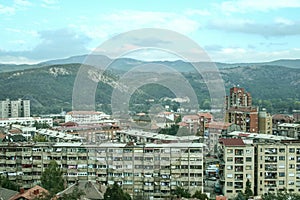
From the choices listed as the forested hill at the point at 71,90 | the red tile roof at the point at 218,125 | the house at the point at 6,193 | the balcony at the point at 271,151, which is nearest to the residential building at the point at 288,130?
the red tile roof at the point at 218,125

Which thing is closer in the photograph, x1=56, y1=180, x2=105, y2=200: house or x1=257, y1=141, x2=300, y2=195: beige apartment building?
x1=56, y1=180, x2=105, y2=200: house

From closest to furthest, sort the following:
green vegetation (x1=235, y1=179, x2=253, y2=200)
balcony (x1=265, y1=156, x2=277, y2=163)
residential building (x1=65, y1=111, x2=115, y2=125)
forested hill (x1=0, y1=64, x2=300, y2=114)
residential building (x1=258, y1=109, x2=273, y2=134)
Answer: green vegetation (x1=235, y1=179, x2=253, y2=200) → balcony (x1=265, y1=156, x2=277, y2=163) → residential building (x1=258, y1=109, x2=273, y2=134) → residential building (x1=65, y1=111, x2=115, y2=125) → forested hill (x1=0, y1=64, x2=300, y2=114)

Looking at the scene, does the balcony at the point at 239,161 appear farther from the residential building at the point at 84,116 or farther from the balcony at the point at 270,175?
the residential building at the point at 84,116

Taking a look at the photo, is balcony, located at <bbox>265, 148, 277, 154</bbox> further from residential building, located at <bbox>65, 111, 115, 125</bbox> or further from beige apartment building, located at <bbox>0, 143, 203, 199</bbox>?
residential building, located at <bbox>65, 111, 115, 125</bbox>

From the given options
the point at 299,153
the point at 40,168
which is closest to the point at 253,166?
the point at 299,153

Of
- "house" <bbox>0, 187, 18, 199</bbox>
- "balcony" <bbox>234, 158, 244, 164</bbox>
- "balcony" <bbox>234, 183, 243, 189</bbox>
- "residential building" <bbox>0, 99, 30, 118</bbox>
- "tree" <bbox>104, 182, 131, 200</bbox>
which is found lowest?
"balcony" <bbox>234, 183, 243, 189</bbox>

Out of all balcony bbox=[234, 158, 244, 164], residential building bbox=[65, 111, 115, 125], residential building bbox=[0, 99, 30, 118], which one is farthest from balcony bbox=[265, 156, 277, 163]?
residential building bbox=[0, 99, 30, 118]

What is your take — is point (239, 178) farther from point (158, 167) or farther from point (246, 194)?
point (158, 167)
